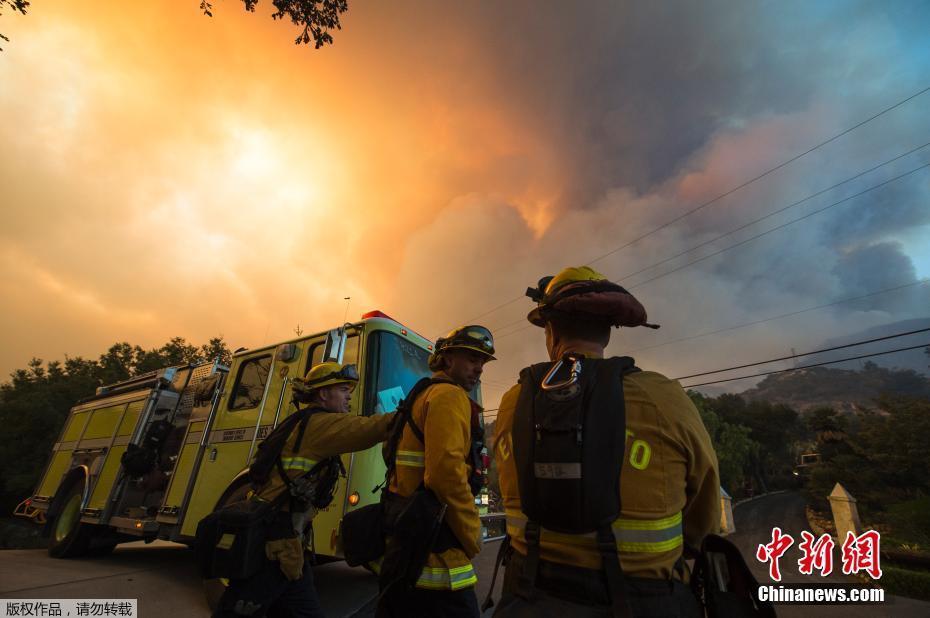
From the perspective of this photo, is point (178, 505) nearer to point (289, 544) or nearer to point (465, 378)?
point (289, 544)

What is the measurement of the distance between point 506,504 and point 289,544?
168 cm

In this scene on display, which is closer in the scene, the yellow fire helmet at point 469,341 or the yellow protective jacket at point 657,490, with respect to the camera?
the yellow protective jacket at point 657,490

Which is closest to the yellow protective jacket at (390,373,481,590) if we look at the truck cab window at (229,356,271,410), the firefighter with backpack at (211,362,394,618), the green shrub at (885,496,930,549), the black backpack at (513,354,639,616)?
the firefighter with backpack at (211,362,394,618)

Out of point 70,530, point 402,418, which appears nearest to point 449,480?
point 402,418

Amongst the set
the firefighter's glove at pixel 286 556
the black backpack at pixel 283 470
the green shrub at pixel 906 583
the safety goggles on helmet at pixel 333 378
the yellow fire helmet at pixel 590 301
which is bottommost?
the green shrub at pixel 906 583

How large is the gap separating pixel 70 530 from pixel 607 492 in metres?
9.50

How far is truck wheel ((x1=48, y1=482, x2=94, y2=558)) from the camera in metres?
6.71

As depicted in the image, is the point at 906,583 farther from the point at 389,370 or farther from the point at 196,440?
the point at 196,440

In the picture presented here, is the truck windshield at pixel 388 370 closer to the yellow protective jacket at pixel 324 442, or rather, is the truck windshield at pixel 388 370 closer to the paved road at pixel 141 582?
the yellow protective jacket at pixel 324 442

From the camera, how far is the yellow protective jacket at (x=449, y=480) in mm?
1982

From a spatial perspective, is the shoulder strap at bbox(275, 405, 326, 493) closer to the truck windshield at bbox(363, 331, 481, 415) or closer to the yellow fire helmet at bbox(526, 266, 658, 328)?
the truck windshield at bbox(363, 331, 481, 415)

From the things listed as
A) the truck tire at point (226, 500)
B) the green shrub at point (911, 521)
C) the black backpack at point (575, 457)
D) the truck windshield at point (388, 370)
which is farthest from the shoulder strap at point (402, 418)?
the green shrub at point (911, 521)

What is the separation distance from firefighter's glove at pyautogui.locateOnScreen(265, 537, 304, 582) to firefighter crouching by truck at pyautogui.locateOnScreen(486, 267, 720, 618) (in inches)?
64.9

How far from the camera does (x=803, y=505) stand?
4159 cm
